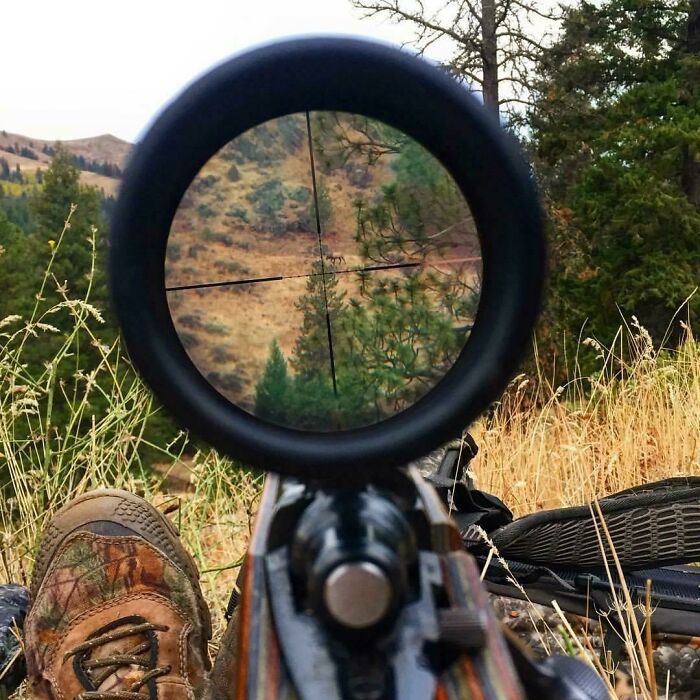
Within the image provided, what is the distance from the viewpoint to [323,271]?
2.35 feet

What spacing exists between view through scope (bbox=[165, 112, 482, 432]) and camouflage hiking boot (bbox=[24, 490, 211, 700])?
0.71 m

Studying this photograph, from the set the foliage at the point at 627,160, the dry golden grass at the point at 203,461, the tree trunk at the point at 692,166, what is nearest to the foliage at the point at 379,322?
the dry golden grass at the point at 203,461

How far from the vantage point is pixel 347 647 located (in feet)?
1.92

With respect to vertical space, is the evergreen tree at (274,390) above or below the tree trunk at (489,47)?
below

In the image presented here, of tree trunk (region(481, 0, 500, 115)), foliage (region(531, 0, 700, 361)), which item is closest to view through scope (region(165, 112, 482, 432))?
tree trunk (region(481, 0, 500, 115))

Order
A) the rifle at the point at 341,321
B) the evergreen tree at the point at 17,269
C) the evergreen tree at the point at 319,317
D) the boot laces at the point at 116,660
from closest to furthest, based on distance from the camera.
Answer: the rifle at the point at 341,321
the evergreen tree at the point at 319,317
the boot laces at the point at 116,660
the evergreen tree at the point at 17,269

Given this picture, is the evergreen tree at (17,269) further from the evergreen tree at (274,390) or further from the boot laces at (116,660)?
the evergreen tree at (274,390)

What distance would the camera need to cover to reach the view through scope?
654 millimetres

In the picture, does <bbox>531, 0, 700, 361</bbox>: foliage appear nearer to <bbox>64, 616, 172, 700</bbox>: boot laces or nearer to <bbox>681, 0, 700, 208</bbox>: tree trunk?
<bbox>681, 0, 700, 208</bbox>: tree trunk

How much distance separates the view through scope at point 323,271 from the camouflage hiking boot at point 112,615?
0.71m

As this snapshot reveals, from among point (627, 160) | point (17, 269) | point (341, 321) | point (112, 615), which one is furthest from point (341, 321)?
point (17, 269)

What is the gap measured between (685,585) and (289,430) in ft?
3.43

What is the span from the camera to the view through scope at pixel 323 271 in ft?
2.15

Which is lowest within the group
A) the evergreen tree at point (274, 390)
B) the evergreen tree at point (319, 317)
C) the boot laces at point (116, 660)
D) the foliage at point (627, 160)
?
the boot laces at point (116, 660)
